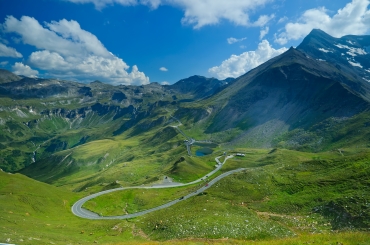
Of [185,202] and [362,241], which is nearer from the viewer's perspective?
[362,241]

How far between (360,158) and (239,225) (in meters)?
54.1

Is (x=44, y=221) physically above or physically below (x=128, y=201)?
above

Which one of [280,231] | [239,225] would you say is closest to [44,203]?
[239,225]

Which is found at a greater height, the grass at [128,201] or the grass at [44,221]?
the grass at [44,221]

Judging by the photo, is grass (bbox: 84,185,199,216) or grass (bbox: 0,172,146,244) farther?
grass (bbox: 84,185,199,216)

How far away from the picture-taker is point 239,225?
51.0 metres

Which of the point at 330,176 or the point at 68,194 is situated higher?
the point at 68,194

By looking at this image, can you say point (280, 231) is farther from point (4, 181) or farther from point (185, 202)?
point (4, 181)

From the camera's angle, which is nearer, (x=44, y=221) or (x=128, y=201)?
(x=44, y=221)

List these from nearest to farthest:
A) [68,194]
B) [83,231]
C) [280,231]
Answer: [280,231]
[83,231]
[68,194]

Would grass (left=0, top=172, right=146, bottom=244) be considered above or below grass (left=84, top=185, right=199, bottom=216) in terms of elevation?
above

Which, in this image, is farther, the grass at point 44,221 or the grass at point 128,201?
the grass at point 128,201

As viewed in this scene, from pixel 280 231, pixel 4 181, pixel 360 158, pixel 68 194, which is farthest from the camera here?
pixel 68 194

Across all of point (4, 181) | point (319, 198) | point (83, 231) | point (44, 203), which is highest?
point (4, 181)
